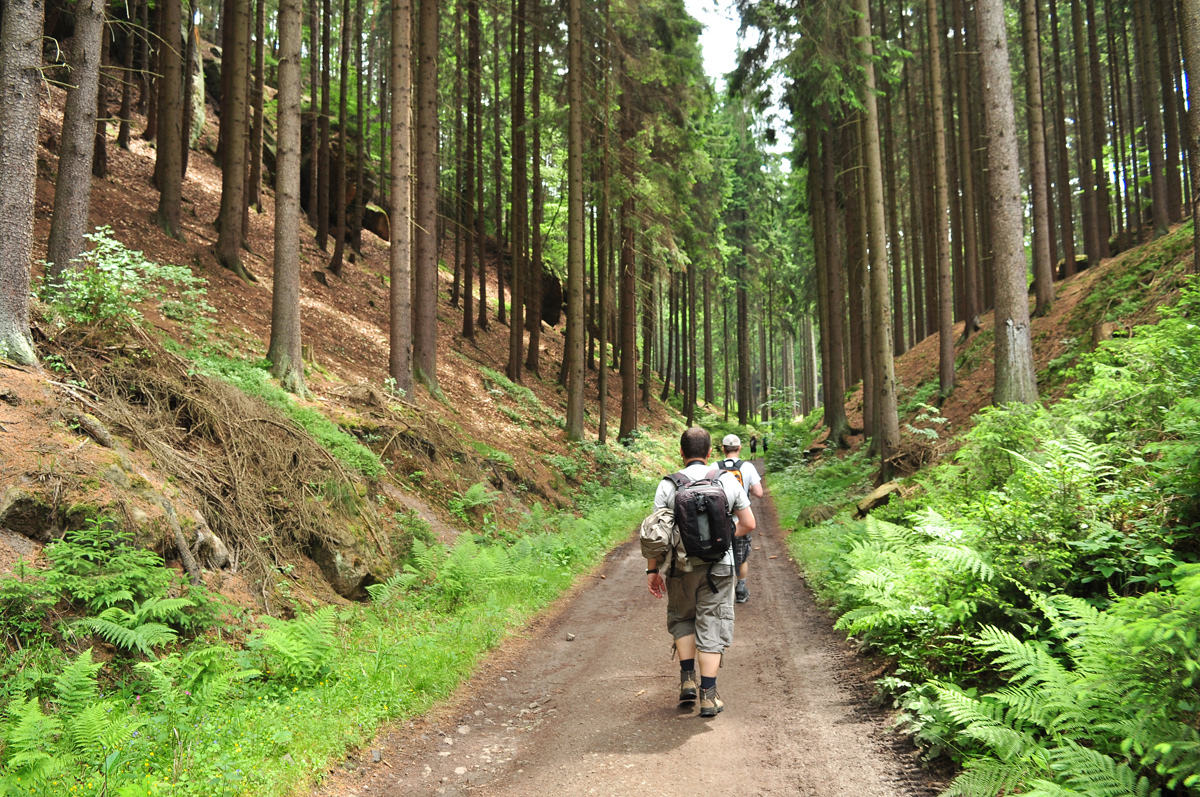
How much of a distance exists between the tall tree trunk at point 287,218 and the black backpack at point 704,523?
8.18 meters

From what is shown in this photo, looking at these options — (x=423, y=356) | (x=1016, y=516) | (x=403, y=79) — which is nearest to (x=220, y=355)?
(x=423, y=356)

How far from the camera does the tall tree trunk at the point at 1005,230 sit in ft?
32.6

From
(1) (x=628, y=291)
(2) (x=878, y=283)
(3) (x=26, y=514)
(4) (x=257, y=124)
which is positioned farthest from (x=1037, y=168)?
(4) (x=257, y=124)

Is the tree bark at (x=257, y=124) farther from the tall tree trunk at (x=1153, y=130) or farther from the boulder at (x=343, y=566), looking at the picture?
the tall tree trunk at (x=1153, y=130)

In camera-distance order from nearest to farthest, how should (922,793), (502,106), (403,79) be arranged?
(922,793), (403,79), (502,106)

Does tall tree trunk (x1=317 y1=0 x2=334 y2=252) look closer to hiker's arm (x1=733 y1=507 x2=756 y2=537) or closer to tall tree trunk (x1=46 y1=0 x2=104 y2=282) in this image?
tall tree trunk (x1=46 y1=0 x2=104 y2=282)

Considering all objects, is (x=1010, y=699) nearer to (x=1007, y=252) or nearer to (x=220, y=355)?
(x=1007, y=252)

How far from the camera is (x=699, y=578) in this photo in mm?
5133

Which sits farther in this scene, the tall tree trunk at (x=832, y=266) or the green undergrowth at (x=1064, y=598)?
the tall tree trunk at (x=832, y=266)

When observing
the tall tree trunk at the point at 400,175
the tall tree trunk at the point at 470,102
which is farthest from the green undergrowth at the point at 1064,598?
the tall tree trunk at the point at 470,102

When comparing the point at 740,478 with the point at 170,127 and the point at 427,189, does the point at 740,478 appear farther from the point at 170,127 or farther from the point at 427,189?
the point at 170,127

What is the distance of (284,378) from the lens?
1098 cm

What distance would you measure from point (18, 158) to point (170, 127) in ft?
33.4

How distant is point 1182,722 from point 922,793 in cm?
129
